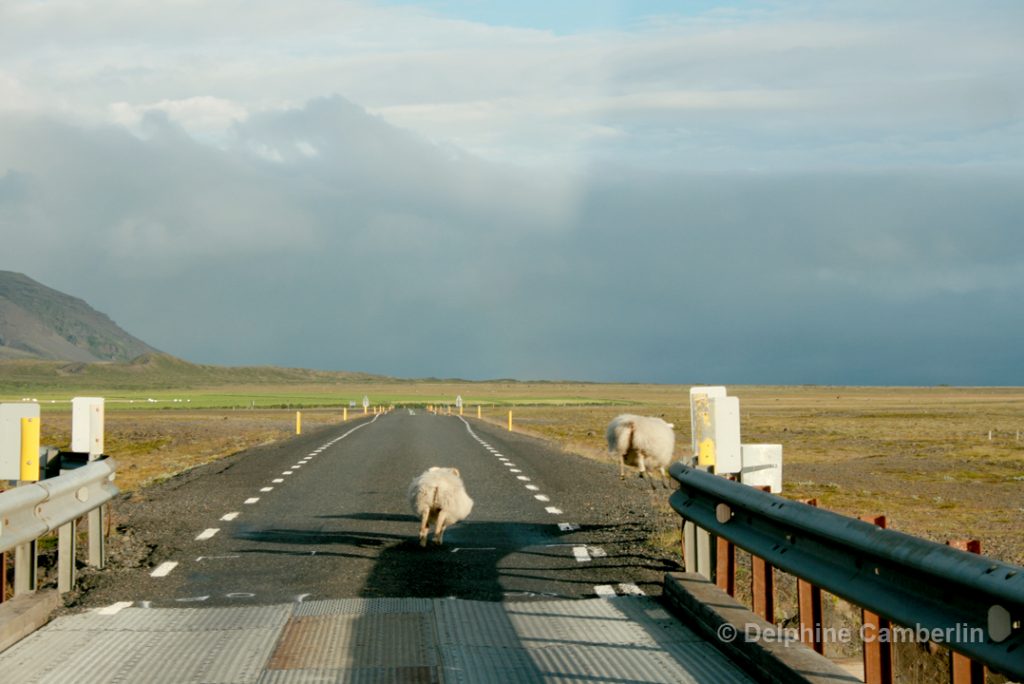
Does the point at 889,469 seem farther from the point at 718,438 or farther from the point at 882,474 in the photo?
the point at 718,438

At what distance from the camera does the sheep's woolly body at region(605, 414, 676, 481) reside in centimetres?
1855

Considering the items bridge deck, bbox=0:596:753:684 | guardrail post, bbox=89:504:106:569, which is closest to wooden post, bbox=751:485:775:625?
bridge deck, bbox=0:596:753:684

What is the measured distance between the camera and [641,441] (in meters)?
18.5

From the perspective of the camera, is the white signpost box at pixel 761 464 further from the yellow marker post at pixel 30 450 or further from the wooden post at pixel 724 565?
the yellow marker post at pixel 30 450

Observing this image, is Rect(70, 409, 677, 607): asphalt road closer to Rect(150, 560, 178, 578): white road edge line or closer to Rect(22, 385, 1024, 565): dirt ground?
Rect(150, 560, 178, 578): white road edge line

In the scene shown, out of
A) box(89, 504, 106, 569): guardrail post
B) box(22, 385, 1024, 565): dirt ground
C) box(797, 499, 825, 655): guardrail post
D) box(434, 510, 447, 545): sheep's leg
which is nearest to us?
box(797, 499, 825, 655): guardrail post

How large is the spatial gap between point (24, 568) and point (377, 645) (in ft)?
9.64

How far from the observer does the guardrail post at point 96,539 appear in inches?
449

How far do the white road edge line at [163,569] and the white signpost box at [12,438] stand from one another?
1.43 meters

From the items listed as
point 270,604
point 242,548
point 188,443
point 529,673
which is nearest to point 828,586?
point 529,673

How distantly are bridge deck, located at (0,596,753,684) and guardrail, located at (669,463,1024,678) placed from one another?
0.79 m

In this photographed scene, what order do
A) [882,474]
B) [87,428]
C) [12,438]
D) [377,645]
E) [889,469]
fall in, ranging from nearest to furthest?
[377,645] → [12,438] → [87,428] → [882,474] → [889,469]

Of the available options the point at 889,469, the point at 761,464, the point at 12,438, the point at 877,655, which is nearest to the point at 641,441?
the point at 761,464

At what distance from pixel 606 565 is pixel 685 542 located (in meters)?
1.52
